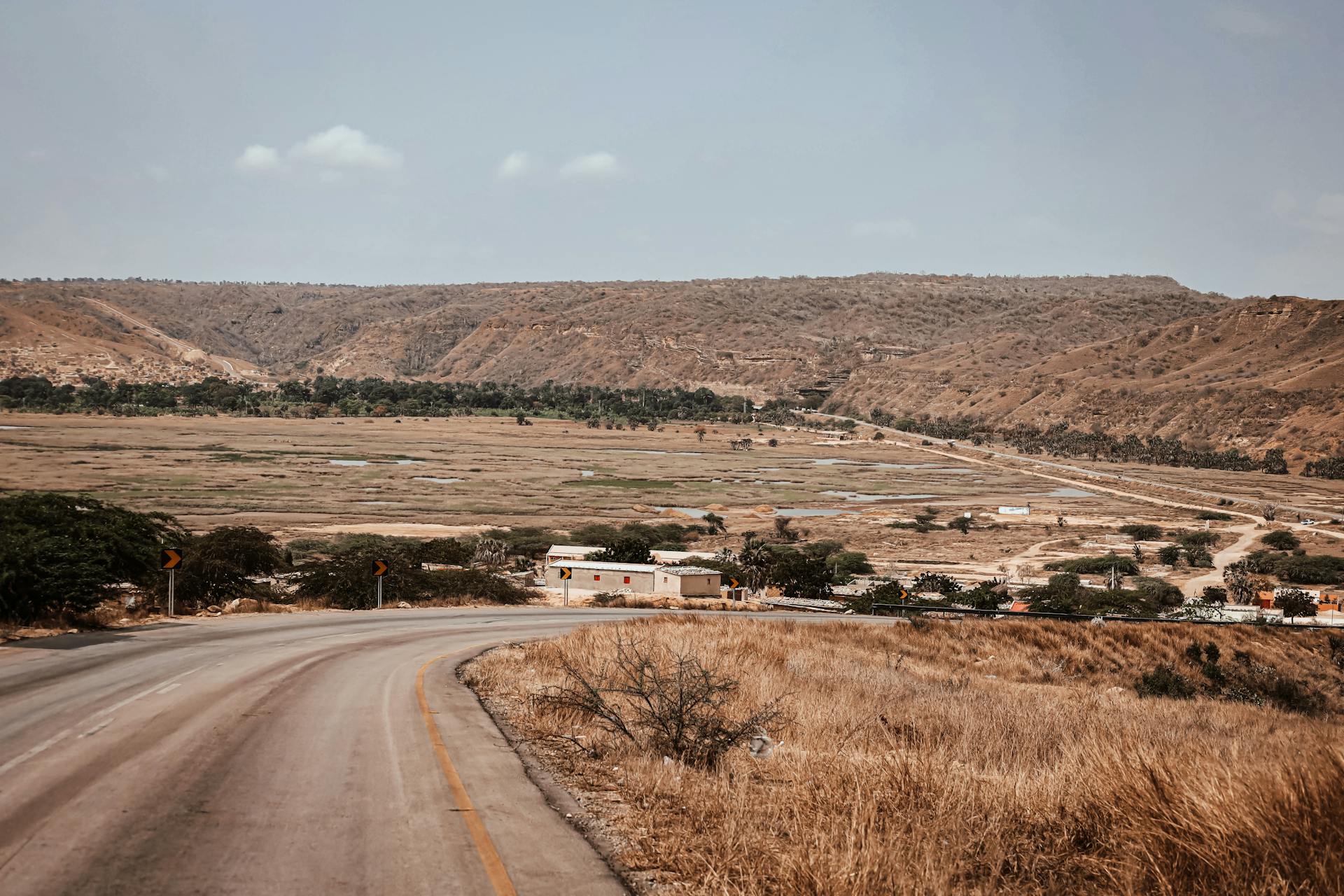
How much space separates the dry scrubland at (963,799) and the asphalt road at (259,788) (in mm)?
841

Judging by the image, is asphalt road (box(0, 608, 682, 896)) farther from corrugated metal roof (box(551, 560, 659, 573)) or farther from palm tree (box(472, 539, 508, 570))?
palm tree (box(472, 539, 508, 570))

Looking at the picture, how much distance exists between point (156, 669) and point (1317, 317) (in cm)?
18457

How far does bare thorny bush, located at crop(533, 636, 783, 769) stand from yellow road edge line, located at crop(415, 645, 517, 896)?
1415 mm

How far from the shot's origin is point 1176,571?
218ft

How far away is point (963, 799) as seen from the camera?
303 inches

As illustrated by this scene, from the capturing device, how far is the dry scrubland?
590cm

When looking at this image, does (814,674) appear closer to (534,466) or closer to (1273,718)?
(1273,718)

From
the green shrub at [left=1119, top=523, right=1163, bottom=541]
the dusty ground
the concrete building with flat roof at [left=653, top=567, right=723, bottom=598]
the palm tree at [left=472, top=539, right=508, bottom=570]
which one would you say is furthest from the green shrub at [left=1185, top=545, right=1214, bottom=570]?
the palm tree at [left=472, top=539, right=508, bottom=570]

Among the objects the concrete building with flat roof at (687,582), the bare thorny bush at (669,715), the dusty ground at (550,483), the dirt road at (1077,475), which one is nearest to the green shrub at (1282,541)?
the dusty ground at (550,483)

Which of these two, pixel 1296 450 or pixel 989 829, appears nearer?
pixel 989 829

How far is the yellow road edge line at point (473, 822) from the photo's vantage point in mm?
6504

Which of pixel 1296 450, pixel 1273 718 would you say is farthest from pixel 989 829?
pixel 1296 450

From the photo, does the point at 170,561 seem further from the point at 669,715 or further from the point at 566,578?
the point at 566,578

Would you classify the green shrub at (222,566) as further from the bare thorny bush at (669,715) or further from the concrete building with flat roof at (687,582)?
the bare thorny bush at (669,715)
